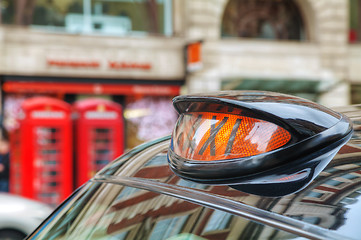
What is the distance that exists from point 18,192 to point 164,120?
4.41 m

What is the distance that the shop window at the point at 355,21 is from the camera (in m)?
15.3

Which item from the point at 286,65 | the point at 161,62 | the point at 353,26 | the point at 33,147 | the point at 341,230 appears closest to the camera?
the point at 341,230

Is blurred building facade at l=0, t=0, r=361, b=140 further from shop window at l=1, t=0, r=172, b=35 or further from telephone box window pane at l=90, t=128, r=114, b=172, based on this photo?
telephone box window pane at l=90, t=128, r=114, b=172

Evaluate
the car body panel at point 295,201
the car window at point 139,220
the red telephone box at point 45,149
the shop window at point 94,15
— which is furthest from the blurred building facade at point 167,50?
the car body panel at point 295,201

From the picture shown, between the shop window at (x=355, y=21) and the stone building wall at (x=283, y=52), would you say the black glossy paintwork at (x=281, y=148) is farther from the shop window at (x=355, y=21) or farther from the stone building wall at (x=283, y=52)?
the shop window at (x=355, y=21)

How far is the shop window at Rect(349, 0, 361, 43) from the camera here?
602 inches

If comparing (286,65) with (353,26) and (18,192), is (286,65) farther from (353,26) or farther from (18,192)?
(18,192)

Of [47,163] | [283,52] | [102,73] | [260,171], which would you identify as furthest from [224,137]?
[283,52]

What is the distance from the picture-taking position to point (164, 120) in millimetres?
13133

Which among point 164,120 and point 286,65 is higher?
point 286,65

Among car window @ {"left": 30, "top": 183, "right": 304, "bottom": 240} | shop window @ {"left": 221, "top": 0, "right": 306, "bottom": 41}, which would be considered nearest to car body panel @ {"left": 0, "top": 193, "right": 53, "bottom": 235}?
car window @ {"left": 30, "top": 183, "right": 304, "bottom": 240}

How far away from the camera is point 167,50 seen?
13.0m

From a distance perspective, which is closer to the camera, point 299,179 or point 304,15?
point 299,179

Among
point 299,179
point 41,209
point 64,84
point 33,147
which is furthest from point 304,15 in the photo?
point 299,179
